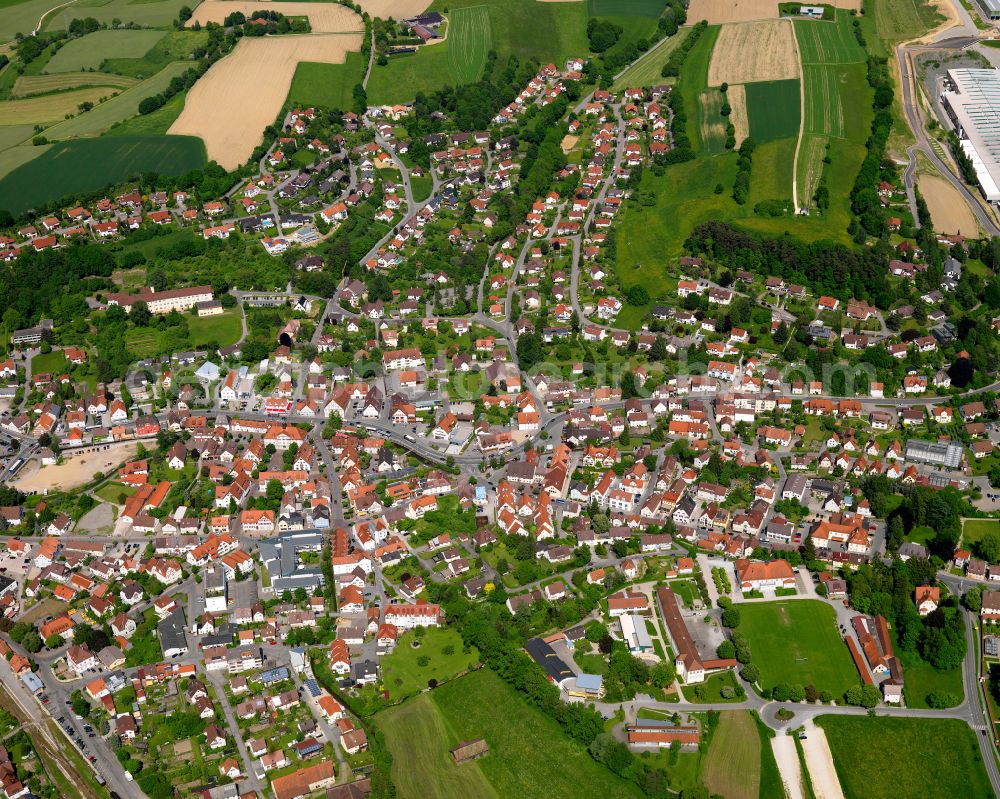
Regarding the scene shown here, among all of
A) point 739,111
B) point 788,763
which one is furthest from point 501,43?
point 788,763

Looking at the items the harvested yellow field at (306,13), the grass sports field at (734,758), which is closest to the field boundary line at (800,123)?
the harvested yellow field at (306,13)

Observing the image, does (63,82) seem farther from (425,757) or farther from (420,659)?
(425,757)

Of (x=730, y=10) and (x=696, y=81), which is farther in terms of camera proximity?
(x=730, y=10)

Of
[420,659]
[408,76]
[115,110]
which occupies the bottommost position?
[420,659]

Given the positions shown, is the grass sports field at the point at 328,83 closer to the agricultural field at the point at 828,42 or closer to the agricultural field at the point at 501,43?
the agricultural field at the point at 501,43

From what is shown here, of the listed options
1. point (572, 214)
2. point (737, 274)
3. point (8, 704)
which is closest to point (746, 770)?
point (8, 704)

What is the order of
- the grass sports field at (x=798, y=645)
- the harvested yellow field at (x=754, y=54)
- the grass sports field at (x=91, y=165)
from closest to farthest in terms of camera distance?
the grass sports field at (x=798, y=645) → the grass sports field at (x=91, y=165) → the harvested yellow field at (x=754, y=54)

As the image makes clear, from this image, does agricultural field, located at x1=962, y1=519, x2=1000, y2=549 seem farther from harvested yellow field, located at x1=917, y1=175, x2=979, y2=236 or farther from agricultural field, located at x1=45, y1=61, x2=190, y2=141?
agricultural field, located at x1=45, y1=61, x2=190, y2=141
